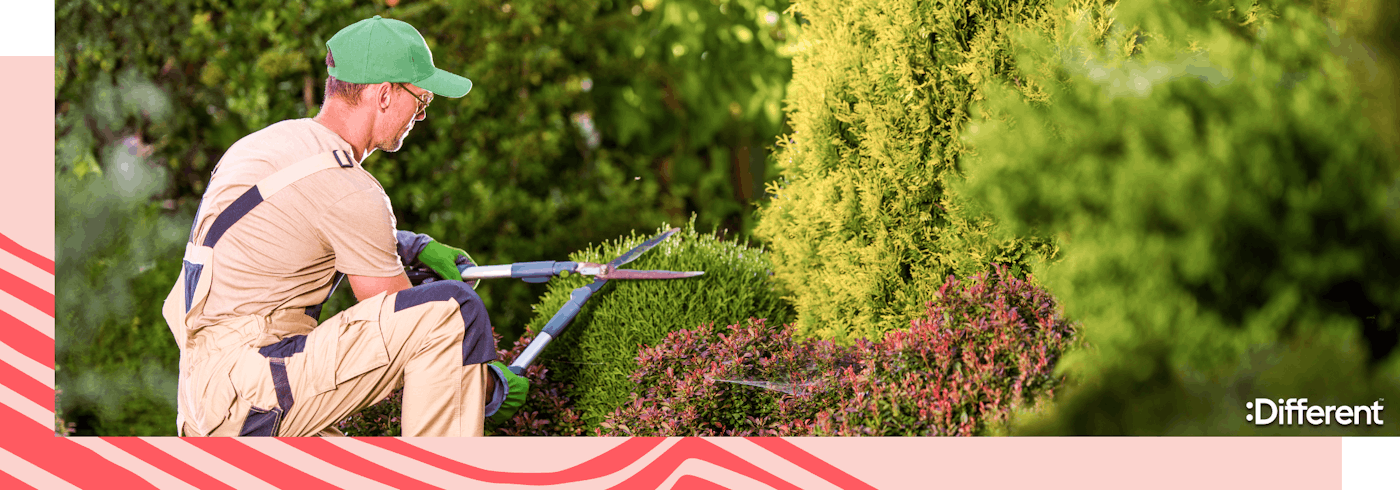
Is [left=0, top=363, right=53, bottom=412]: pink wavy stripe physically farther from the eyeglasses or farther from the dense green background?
the eyeglasses

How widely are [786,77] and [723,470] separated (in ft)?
7.52

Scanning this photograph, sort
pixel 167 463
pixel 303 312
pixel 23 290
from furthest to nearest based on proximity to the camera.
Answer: pixel 23 290 → pixel 167 463 → pixel 303 312

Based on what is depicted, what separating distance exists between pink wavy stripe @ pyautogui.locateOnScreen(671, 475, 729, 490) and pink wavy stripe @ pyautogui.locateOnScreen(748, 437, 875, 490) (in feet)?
0.63

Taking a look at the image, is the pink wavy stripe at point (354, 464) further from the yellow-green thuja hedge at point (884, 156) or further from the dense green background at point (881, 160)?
the yellow-green thuja hedge at point (884, 156)

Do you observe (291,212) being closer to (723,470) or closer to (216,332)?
(216,332)

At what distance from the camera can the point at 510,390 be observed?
10.5 feet

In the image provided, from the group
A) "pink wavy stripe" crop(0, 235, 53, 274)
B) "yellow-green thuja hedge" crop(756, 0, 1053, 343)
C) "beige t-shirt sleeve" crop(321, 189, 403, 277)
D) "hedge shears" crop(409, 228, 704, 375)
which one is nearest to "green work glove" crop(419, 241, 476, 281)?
"hedge shears" crop(409, 228, 704, 375)

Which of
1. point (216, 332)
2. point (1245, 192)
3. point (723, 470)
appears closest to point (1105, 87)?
point (1245, 192)

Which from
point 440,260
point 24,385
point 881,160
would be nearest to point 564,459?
point 440,260

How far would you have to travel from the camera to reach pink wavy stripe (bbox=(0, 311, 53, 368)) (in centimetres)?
388

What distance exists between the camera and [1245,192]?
2.68 m

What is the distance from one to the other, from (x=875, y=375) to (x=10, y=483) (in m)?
3.17

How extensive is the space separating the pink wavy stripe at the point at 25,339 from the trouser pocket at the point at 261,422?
1.59 meters

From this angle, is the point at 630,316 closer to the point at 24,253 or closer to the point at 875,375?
the point at 875,375
